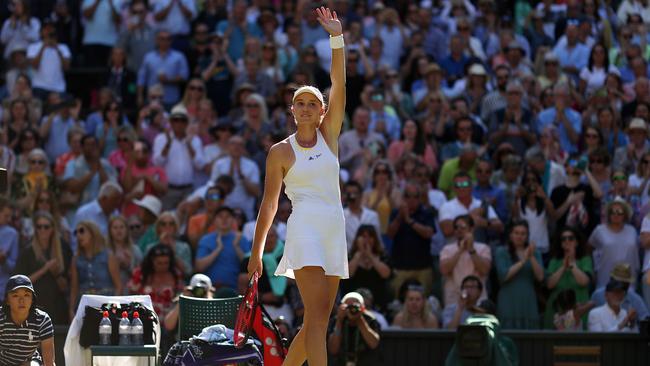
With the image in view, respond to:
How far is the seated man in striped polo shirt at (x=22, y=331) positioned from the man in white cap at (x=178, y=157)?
243 inches

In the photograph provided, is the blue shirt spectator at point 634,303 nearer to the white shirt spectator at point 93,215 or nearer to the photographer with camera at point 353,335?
the photographer with camera at point 353,335

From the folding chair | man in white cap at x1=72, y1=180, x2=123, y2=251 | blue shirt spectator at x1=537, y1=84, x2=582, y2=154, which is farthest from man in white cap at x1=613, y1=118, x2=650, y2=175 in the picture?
the folding chair

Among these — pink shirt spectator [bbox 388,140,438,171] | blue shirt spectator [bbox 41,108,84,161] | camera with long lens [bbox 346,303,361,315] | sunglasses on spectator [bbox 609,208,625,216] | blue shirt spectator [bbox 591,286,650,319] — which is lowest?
camera with long lens [bbox 346,303,361,315]

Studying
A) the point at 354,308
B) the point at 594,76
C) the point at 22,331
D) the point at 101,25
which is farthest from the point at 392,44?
the point at 22,331

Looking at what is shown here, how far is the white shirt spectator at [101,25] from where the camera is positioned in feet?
65.5

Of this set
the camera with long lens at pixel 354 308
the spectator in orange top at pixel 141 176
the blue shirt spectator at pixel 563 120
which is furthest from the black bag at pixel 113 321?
the blue shirt spectator at pixel 563 120

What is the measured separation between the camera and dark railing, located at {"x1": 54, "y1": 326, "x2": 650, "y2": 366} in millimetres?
12906

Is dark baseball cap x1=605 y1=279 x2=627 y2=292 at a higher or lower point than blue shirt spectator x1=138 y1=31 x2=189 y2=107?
lower

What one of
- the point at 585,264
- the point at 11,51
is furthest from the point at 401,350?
the point at 11,51

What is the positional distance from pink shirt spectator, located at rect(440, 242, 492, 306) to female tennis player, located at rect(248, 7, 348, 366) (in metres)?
5.74

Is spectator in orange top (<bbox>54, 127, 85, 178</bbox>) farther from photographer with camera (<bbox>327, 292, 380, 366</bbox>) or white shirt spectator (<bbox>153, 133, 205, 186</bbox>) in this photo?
photographer with camera (<bbox>327, 292, 380, 366</bbox>)

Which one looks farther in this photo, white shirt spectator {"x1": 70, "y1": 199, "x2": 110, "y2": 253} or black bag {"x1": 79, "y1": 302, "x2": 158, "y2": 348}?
white shirt spectator {"x1": 70, "y1": 199, "x2": 110, "y2": 253}

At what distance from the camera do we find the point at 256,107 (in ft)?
56.6

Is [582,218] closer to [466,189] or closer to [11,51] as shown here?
[466,189]
